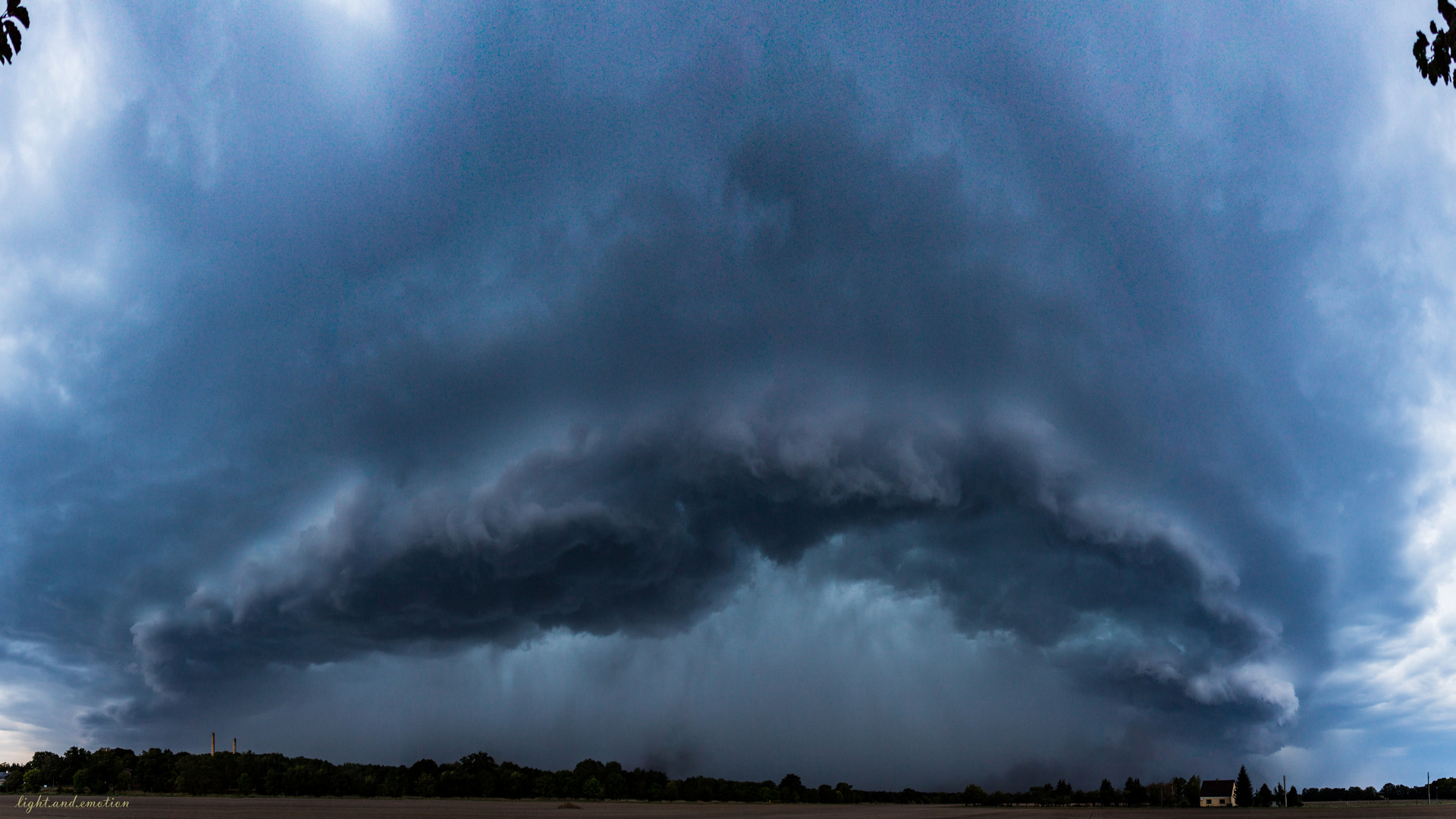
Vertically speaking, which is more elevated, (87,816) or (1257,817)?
(87,816)

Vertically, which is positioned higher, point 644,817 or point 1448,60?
point 1448,60

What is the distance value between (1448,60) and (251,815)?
108076 millimetres

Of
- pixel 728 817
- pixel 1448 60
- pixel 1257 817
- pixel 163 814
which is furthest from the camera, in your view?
pixel 1257 817

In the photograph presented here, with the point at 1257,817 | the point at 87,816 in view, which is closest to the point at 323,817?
the point at 87,816

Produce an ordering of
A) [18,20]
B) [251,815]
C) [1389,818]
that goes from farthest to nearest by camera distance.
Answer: [1389,818]
[251,815]
[18,20]

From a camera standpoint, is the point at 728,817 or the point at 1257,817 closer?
the point at 728,817

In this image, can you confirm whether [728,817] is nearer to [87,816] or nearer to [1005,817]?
[1005,817]

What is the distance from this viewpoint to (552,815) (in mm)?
112625

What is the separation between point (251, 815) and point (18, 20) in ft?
327

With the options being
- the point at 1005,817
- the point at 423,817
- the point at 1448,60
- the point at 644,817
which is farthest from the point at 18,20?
the point at 1005,817

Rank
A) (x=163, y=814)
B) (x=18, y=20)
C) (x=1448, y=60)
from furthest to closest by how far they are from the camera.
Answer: (x=163, y=814) → (x=1448, y=60) → (x=18, y=20)

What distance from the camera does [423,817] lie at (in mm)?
91625

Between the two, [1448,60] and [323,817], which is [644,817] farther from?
[1448,60]

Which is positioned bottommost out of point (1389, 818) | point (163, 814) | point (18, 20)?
point (1389, 818)
